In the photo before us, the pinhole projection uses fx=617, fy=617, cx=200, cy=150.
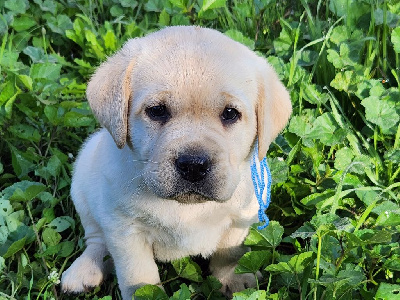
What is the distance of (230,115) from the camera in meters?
2.65

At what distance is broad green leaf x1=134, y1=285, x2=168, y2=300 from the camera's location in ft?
9.19

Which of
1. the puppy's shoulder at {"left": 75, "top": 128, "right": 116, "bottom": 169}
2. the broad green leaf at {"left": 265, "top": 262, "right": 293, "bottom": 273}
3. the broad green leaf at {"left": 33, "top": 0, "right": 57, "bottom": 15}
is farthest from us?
the broad green leaf at {"left": 33, "top": 0, "right": 57, "bottom": 15}

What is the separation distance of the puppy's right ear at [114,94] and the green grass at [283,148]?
2.52 ft

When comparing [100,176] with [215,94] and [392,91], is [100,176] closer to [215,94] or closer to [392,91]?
[215,94]

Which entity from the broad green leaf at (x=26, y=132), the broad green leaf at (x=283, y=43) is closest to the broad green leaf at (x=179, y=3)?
the broad green leaf at (x=283, y=43)

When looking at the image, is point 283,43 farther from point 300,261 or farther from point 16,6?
point 16,6

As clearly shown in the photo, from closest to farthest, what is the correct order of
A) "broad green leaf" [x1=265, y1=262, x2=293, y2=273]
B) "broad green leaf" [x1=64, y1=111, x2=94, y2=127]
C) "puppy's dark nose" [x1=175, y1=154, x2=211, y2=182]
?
"puppy's dark nose" [x1=175, y1=154, x2=211, y2=182] < "broad green leaf" [x1=265, y1=262, x2=293, y2=273] < "broad green leaf" [x1=64, y1=111, x2=94, y2=127]

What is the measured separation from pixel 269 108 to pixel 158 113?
1.71 ft

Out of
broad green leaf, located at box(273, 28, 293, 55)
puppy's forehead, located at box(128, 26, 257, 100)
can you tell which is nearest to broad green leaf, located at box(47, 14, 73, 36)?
broad green leaf, located at box(273, 28, 293, 55)

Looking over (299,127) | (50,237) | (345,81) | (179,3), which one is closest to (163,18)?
(179,3)

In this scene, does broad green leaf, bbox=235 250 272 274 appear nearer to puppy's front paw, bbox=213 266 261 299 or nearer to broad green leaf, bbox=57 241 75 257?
puppy's front paw, bbox=213 266 261 299

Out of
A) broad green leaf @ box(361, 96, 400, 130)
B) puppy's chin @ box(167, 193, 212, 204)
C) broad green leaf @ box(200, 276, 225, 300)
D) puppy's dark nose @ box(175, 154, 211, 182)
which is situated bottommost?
Result: broad green leaf @ box(200, 276, 225, 300)

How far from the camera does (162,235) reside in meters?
2.90

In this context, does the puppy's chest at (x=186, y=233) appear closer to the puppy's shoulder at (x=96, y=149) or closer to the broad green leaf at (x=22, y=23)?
the puppy's shoulder at (x=96, y=149)
